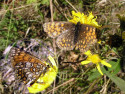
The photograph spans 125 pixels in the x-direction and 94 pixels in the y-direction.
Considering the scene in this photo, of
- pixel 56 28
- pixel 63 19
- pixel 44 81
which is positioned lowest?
pixel 44 81

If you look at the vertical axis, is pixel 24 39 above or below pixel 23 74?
above

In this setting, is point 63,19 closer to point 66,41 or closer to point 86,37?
point 66,41

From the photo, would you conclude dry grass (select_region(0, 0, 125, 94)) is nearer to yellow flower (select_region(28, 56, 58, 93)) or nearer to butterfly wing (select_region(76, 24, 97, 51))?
yellow flower (select_region(28, 56, 58, 93))

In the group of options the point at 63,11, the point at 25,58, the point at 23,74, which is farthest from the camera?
the point at 63,11

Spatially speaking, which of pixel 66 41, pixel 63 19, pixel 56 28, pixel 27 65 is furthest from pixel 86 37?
pixel 63 19

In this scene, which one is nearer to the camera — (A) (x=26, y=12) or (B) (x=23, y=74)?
(B) (x=23, y=74)

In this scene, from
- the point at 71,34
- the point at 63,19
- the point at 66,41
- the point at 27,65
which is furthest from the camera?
the point at 63,19

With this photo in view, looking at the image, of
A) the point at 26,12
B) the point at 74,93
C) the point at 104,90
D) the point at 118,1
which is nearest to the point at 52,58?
the point at 74,93

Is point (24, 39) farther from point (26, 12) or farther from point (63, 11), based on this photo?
point (63, 11)
